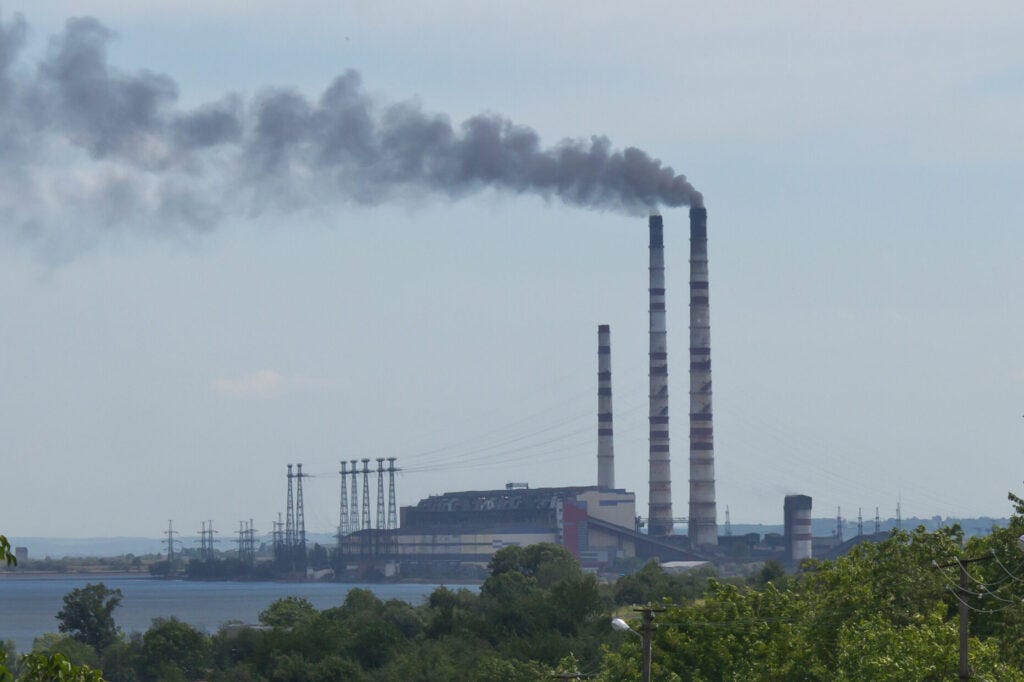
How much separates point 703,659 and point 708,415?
12255 cm

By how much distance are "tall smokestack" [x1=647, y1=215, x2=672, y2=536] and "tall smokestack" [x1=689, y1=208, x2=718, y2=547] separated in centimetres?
413

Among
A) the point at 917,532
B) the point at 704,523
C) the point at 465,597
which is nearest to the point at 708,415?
the point at 704,523

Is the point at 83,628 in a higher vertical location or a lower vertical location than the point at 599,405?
lower

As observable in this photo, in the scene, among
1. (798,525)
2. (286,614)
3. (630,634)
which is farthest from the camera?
(798,525)

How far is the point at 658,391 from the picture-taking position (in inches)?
6752

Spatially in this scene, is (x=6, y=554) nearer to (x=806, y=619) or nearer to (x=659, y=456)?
(x=806, y=619)

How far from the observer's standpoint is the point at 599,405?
7303 inches

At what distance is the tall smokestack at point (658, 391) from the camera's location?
6407 inches

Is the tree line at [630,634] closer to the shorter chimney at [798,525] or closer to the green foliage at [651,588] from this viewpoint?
the green foliage at [651,588]

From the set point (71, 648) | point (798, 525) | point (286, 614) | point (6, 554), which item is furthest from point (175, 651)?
point (798, 525)

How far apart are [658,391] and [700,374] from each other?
8306mm

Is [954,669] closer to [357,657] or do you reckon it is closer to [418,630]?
[357,657]

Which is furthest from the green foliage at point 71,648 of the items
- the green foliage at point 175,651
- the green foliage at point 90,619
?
the green foliage at point 90,619

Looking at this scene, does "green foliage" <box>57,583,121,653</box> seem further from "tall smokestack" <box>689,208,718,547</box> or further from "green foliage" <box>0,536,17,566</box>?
"green foliage" <box>0,536,17,566</box>
